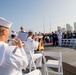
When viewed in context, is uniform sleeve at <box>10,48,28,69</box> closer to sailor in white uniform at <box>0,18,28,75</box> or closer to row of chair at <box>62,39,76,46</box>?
sailor in white uniform at <box>0,18,28,75</box>

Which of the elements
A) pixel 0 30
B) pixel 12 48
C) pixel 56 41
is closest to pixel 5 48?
pixel 12 48

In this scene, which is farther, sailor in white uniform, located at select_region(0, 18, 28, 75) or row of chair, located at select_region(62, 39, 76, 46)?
row of chair, located at select_region(62, 39, 76, 46)

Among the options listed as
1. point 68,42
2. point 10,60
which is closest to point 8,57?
point 10,60

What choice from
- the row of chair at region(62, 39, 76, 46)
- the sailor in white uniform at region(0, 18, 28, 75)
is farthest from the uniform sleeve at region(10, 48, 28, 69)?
the row of chair at region(62, 39, 76, 46)

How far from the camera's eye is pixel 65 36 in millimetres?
18328

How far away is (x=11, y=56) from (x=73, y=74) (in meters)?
4.74

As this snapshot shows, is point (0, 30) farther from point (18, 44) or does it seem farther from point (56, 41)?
point (56, 41)

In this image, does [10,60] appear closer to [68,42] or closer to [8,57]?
[8,57]

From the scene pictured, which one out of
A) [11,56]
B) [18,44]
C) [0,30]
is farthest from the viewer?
[18,44]

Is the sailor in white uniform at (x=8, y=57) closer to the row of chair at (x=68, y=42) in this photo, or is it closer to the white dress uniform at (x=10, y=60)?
the white dress uniform at (x=10, y=60)

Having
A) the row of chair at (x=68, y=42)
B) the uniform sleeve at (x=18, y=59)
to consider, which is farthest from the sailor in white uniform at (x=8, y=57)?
the row of chair at (x=68, y=42)

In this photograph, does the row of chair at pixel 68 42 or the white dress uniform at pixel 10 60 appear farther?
the row of chair at pixel 68 42

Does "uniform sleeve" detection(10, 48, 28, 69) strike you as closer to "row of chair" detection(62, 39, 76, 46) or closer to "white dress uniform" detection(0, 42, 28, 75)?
"white dress uniform" detection(0, 42, 28, 75)

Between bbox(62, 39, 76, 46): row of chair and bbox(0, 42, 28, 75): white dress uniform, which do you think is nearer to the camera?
bbox(0, 42, 28, 75): white dress uniform
